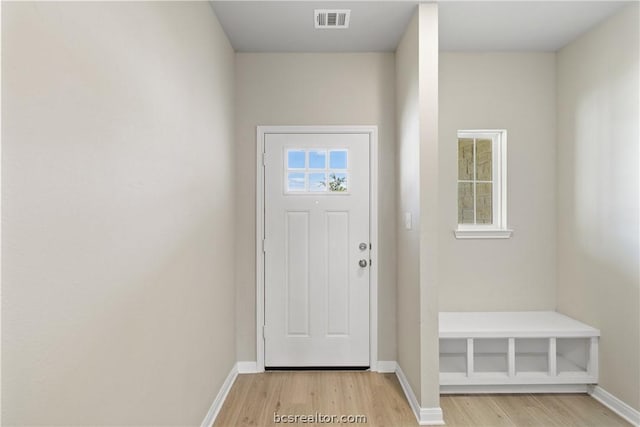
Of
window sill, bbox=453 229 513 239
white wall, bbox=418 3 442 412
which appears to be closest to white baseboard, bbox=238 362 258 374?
white wall, bbox=418 3 442 412

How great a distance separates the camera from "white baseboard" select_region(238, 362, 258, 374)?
3.12 m

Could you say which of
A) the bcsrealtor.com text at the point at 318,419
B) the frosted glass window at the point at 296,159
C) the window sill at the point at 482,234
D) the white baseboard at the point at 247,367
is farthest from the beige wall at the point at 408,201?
the white baseboard at the point at 247,367

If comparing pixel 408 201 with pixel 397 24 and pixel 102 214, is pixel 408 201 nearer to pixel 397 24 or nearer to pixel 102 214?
pixel 397 24

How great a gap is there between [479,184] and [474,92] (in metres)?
0.79

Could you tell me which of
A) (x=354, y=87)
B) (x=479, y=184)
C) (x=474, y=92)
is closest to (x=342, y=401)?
(x=479, y=184)

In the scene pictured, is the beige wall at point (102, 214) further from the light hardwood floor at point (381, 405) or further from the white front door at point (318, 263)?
the white front door at point (318, 263)

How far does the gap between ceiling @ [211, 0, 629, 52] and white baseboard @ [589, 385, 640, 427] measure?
263cm

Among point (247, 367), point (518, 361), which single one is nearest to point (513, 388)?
point (518, 361)

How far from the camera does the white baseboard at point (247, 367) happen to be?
3.12 metres

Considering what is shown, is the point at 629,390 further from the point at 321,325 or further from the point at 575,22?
the point at 575,22

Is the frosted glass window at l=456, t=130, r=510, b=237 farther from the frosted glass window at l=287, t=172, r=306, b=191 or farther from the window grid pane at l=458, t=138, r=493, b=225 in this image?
the frosted glass window at l=287, t=172, r=306, b=191

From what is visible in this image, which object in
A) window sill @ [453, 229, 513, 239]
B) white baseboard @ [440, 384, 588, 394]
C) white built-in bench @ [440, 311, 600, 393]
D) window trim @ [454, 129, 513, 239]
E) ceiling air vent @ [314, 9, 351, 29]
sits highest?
ceiling air vent @ [314, 9, 351, 29]

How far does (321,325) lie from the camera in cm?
316

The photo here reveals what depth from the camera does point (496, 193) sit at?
3283 mm
